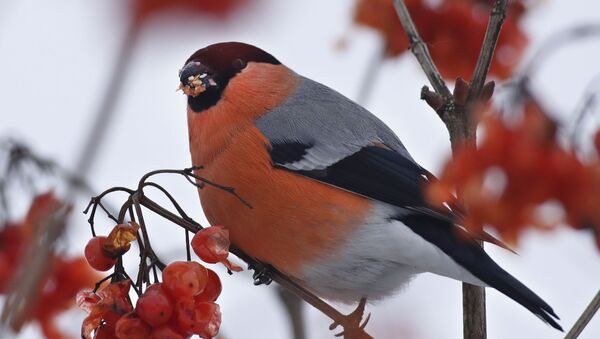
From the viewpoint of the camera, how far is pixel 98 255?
72.7 inches

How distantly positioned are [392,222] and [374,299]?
0.99 feet

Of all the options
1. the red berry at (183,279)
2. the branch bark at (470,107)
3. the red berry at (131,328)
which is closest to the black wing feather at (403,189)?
the branch bark at (470,107)

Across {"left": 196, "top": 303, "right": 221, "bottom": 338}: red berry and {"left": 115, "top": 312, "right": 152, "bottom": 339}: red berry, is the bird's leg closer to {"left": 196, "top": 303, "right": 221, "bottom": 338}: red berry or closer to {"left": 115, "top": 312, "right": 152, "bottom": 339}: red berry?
{"left": 196, "top": 303, "right": 221, "bottom": 338}: red berry

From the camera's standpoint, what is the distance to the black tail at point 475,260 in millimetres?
2166

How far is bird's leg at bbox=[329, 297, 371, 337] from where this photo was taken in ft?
8.50

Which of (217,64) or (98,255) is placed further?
(217,64)

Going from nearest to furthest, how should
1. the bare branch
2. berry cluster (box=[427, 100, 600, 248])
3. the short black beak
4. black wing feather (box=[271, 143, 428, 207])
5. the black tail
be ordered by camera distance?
berry cluster (box=[427, 100, 600, 248]) < the bare branch < the black tail < black wing feather (box=[271, 143, 428, 207]) < the short black beak

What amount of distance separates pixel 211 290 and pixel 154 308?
0.19m

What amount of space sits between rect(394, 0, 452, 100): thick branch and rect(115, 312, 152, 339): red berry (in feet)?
2.92

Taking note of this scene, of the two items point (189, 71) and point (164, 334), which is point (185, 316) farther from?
point (189, 71)

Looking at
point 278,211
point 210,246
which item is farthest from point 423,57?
point 210,246

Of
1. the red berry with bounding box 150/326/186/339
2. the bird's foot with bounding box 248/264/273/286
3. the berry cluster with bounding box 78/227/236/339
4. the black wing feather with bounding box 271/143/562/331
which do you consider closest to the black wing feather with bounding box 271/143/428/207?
the black wing feather with bounding box 271/143/562/331

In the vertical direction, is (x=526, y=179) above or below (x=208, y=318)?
above

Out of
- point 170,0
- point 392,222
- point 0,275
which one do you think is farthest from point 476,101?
point 0,275
